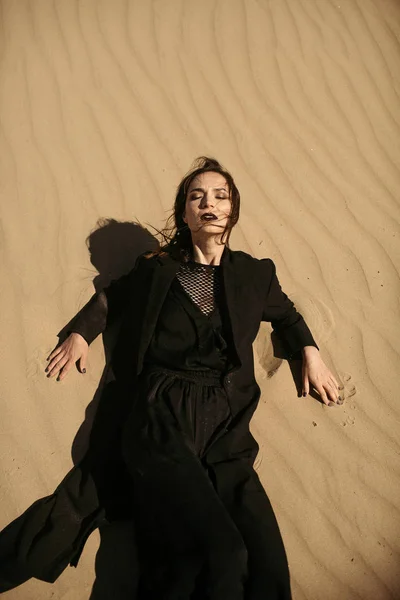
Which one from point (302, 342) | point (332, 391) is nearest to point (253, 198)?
point (302, 342)

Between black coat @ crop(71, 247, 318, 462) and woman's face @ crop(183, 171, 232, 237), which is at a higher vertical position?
woman's face @ crop(183, 171, 232, 237)

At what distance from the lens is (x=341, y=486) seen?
7.14 feet

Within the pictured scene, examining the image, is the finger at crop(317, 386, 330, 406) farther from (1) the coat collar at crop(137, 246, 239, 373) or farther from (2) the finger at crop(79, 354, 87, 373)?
(2) the finger at crop(79, 354, 87, 373)

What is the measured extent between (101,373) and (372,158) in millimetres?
2685

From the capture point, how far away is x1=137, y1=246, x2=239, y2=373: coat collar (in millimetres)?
2074

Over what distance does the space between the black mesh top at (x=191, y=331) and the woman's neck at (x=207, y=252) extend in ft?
0.59

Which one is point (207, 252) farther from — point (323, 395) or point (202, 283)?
point (323, 395)

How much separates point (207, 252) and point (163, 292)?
1.22 feet

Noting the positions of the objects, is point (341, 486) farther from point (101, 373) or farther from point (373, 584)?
point (101, 373)

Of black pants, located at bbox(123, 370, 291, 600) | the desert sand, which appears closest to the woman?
black pants, located at bbox(123, 370, 291, 600)

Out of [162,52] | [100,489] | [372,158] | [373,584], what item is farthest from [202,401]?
[162,52]

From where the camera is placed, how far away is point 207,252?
2.34m

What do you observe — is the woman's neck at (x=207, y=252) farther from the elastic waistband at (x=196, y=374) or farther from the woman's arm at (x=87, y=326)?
the elastic waistband at (x=196, y=374)

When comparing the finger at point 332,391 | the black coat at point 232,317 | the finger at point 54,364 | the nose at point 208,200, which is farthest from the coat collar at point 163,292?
the finger at point 332,391
